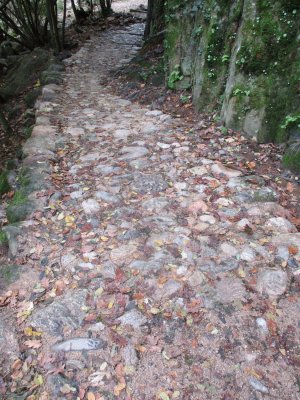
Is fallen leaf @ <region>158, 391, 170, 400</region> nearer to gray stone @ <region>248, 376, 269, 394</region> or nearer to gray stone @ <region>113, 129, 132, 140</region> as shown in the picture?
gray stone @ <region>248, 376, 269, 394</region>

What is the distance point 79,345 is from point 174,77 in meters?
4.40

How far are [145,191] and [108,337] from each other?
1.56 metres

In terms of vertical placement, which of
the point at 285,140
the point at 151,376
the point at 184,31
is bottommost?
the point at 151,376

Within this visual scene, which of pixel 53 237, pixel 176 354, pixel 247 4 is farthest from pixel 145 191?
pixel 247 4

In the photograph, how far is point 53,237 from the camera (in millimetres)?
2775

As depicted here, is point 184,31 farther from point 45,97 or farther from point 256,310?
point 256,310

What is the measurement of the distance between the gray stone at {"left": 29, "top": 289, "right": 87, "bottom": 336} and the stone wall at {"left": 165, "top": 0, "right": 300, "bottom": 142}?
2644 mm

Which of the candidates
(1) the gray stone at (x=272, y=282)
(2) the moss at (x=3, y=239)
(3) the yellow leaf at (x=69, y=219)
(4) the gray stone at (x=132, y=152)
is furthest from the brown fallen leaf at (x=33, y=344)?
(4) the gray stone at (x=132, y=152)

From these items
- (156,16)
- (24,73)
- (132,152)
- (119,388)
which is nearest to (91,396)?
(119,388)

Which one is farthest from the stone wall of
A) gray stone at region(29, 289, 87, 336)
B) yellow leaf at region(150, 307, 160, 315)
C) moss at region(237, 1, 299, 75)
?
gray stone at region(29, 289, 87, 336)

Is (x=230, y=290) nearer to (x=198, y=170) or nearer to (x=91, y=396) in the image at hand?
(x=91, y=396)

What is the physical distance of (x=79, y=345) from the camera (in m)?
2.00

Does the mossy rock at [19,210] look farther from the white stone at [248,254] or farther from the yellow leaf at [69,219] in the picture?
the white stone at [248,254]

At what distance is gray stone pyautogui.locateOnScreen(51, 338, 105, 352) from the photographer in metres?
1.98
